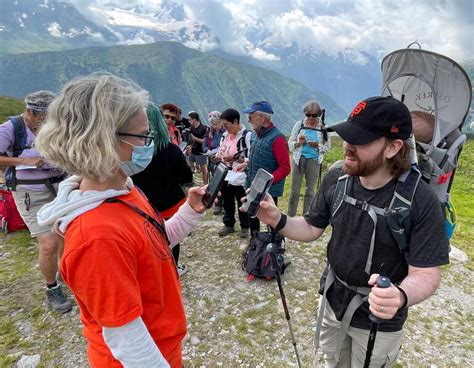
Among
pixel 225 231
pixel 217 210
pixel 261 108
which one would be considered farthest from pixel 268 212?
pixel 217 210

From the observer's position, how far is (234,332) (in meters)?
5.12

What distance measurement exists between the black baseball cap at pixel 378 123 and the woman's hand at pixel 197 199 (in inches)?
55.1

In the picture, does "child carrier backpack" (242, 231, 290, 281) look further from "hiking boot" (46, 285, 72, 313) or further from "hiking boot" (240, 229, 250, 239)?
"hiking boot" (46, 285, 72, 313)

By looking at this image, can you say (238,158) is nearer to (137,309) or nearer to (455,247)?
(137,309)

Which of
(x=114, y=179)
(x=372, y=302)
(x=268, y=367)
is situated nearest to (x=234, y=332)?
(x=268, y=367)

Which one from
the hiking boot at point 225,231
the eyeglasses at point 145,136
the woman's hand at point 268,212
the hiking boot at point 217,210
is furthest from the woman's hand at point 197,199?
the hiking boot at point 217,210

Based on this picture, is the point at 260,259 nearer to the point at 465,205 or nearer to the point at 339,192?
the point at 339,192

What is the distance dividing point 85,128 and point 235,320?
4.65 metres

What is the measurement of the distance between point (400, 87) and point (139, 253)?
3494 mm

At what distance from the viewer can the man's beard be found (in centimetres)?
256

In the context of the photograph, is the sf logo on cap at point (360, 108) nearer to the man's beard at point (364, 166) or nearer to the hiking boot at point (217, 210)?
the man's beard at point (364, 166)

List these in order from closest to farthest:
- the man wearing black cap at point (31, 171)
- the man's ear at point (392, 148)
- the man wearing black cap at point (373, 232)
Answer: the man wearing black cap at point (373, 232) < the man's ear at point (392, 148) < the man wearing black cap at point (31, 171)

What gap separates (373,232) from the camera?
8.68ft

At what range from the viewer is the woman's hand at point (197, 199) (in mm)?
2963
